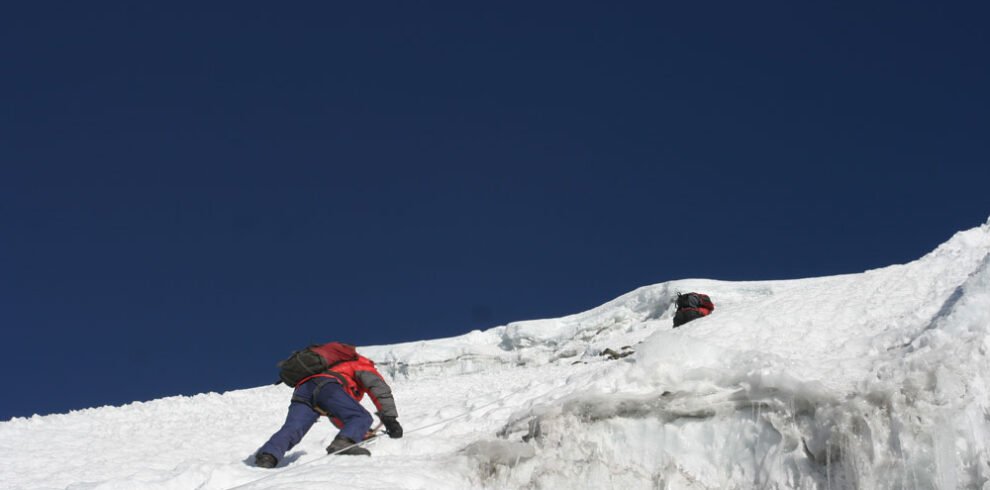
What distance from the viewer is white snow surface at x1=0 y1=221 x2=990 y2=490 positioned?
17.7 feet

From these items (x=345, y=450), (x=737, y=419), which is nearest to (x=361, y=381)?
(x=345, y=450)

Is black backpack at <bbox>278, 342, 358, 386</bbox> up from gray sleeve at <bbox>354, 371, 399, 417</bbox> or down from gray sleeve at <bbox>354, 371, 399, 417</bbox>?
up

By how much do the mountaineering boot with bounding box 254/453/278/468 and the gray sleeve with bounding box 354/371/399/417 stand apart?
2.73 ft

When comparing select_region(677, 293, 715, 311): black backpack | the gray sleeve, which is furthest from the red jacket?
select_region(677, 293, 715, 311): black backpack

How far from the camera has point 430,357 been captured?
25.7 m

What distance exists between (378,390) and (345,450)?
0.80 metres

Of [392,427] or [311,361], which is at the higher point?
[311,361]

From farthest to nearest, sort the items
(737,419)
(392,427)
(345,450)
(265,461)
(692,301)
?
1. (692,301)
2. (392,427)
3. (265,461)
4. (345,450)
5. (737,419)

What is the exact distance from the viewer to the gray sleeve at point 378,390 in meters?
6.87

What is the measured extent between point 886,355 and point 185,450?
5.94 metres

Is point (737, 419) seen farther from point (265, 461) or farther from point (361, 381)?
point (265, 461)

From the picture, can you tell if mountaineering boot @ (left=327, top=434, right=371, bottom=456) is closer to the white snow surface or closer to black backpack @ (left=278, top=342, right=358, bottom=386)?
the white snow surface

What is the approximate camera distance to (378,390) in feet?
23.1

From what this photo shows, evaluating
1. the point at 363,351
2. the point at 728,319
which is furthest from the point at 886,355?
the point at 363,351
